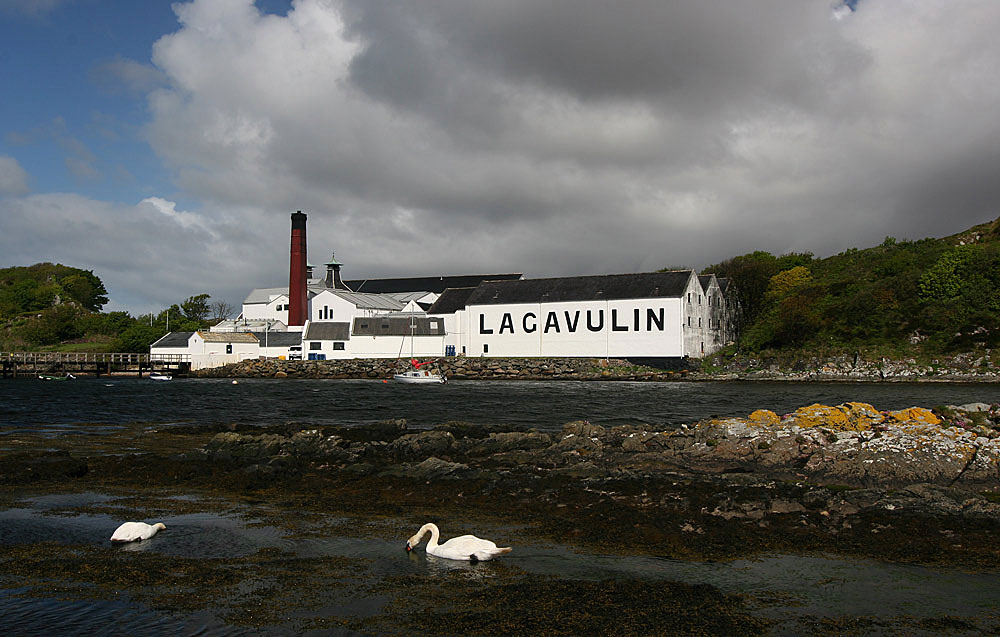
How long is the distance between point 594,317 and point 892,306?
24.6 metres

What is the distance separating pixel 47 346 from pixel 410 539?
101m

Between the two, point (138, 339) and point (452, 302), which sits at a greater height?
point (452, 302)

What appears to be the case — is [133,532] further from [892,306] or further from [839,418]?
[892,306]

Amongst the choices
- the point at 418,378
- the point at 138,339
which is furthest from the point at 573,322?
the point at 138,339

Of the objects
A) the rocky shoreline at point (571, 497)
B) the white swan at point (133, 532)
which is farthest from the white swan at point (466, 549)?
the white swan at point (133, 532)

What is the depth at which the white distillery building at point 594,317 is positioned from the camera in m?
60.2

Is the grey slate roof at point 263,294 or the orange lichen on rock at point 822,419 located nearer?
the orange lichen on rock at point 822,419

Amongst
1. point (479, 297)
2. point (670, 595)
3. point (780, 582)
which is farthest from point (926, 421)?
point (479, 297)

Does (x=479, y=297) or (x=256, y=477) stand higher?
(x=479, y=297)

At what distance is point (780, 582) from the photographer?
307 inches

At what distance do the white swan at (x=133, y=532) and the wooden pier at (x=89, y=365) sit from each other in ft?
210

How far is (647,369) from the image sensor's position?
2333 inches

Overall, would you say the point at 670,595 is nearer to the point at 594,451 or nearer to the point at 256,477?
the point at 594,451

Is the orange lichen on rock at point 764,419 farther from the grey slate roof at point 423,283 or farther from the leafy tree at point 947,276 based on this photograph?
the grey slate roof at point 423,283
